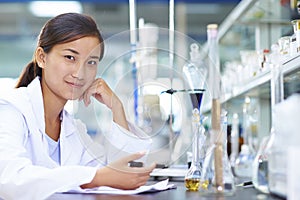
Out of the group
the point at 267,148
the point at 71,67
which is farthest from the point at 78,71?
the point at 267,148

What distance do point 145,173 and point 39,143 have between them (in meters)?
0.47

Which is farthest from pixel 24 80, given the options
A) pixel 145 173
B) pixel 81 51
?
pixel 145 173

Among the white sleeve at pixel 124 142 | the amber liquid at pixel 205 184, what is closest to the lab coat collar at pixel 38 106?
the white sleeve at pixel 124 142

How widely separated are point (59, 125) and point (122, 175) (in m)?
0.63

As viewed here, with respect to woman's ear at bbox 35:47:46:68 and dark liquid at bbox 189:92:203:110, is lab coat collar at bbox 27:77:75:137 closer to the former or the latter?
woman's ear at bbox 35:47:46:68

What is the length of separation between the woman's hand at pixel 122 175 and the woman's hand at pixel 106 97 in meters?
0.27

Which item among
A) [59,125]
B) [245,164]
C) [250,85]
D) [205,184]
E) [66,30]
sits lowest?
[245,164]

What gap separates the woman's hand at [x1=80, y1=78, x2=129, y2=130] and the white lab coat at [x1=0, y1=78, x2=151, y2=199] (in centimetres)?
4

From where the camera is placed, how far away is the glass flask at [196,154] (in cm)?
150

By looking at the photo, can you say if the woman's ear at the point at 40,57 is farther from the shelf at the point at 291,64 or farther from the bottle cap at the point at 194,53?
the shelf at the point at 291,64

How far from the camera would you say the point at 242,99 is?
3.29 meters

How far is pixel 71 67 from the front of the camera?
1710mm

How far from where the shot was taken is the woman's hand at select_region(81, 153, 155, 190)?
1307 millimetres

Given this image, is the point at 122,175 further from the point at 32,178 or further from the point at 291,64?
the point at 291,64
